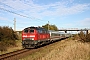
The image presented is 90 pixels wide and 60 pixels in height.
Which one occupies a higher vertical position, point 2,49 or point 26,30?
point 26,30

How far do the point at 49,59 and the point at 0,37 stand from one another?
15.4m

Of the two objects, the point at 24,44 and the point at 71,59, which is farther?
the point at 24,44

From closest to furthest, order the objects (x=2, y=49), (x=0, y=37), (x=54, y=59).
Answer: (x=54, y=59)
(x=2, y=49)
(x=0, y=37)

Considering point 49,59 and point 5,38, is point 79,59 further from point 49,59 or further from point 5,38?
point 5,38

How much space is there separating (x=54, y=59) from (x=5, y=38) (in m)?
15.6

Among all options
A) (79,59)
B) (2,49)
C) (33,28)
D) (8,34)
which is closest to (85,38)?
(33,28)

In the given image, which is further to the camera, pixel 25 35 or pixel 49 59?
pixel 25 35

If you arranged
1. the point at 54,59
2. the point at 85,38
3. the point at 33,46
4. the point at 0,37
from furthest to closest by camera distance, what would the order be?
the point at 85,38
the point at 0,37
the point at 33,46
the point at 54,59

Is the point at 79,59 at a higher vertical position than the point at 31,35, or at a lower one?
lower

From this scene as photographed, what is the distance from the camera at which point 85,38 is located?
3027 centimetres

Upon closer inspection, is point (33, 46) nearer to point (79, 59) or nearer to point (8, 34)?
point (8, 34)

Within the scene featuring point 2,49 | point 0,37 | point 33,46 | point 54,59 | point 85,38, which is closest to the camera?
point 54,59

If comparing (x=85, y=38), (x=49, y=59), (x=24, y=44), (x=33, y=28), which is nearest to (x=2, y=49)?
(x=24, y=44)

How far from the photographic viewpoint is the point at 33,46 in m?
22.5
